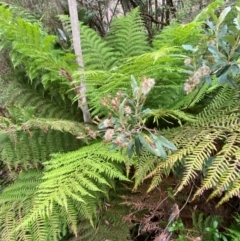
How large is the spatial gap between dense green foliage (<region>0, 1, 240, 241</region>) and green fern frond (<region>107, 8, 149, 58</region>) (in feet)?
0.26

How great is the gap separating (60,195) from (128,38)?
0.76m

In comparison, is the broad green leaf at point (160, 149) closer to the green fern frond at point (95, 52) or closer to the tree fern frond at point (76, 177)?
the tree fern frond at point (76, 177)

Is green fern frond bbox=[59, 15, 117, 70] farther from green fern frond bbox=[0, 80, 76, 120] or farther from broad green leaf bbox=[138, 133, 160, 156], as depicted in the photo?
broad green leaf bbox=[138, 133, 160, 156]

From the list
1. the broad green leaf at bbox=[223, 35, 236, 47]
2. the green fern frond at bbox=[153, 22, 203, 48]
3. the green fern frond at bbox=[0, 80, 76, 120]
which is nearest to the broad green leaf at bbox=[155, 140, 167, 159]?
the broad green leaf at bbox=[223, 35, 236, 47]

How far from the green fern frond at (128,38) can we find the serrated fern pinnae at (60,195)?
1.69 feet

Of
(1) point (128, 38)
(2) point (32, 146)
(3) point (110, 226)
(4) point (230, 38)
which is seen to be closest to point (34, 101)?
(2) point (32, 146)

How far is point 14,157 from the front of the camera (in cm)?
117

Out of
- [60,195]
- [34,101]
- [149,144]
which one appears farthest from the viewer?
[34,101]

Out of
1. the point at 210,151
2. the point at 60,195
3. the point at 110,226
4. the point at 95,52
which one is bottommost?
the point at 110,226

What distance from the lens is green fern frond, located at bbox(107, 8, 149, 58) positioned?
142cm

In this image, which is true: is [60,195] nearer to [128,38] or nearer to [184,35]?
[184,35]

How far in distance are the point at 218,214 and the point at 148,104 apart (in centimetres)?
43

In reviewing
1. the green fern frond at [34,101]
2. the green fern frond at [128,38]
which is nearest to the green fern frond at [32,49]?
the green fern frond at [34,101]

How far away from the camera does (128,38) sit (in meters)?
1.43
